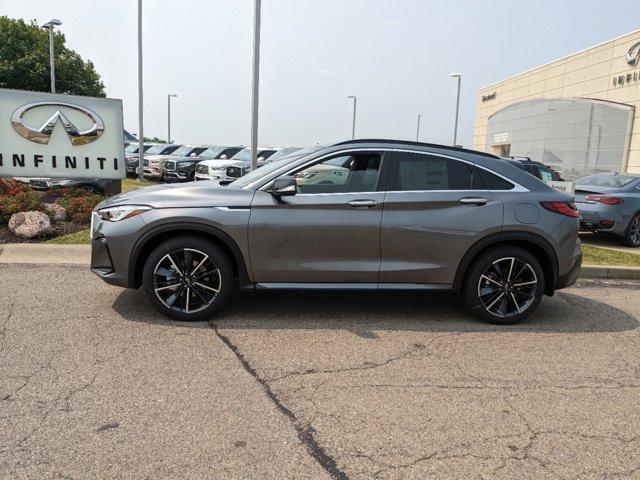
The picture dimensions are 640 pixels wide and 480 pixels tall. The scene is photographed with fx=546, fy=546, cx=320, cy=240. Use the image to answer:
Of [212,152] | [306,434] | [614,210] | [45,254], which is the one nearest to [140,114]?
[212,152]

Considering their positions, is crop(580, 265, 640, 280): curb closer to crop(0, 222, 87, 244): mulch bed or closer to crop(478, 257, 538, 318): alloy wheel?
crop(478, 257, 538, 318): alloy wheel

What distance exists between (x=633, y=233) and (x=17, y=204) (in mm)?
11135

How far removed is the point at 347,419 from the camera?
130 inches

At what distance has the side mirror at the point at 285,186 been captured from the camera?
4.77 m

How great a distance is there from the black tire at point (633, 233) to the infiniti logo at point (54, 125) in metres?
10.5

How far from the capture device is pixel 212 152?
73.1 feet

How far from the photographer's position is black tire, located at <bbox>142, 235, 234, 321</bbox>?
4.89 metres

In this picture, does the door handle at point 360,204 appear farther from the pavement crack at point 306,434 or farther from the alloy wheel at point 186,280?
the pavement crack at point 306,434

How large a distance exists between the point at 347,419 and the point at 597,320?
11.9 feet

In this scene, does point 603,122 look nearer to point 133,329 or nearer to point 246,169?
point 246,169

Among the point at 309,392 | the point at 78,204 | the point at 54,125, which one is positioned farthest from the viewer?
the point at 54,125

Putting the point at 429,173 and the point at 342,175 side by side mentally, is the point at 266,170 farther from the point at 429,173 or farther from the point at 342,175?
the point at 429,173

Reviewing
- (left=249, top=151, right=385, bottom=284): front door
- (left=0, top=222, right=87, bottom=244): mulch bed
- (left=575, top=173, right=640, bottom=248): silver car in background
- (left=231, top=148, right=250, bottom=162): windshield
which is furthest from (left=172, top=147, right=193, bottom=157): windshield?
(left=249, top=151, right=385, bottom=284): front door

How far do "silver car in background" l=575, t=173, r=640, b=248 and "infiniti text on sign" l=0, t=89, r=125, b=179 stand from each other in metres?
9.27
